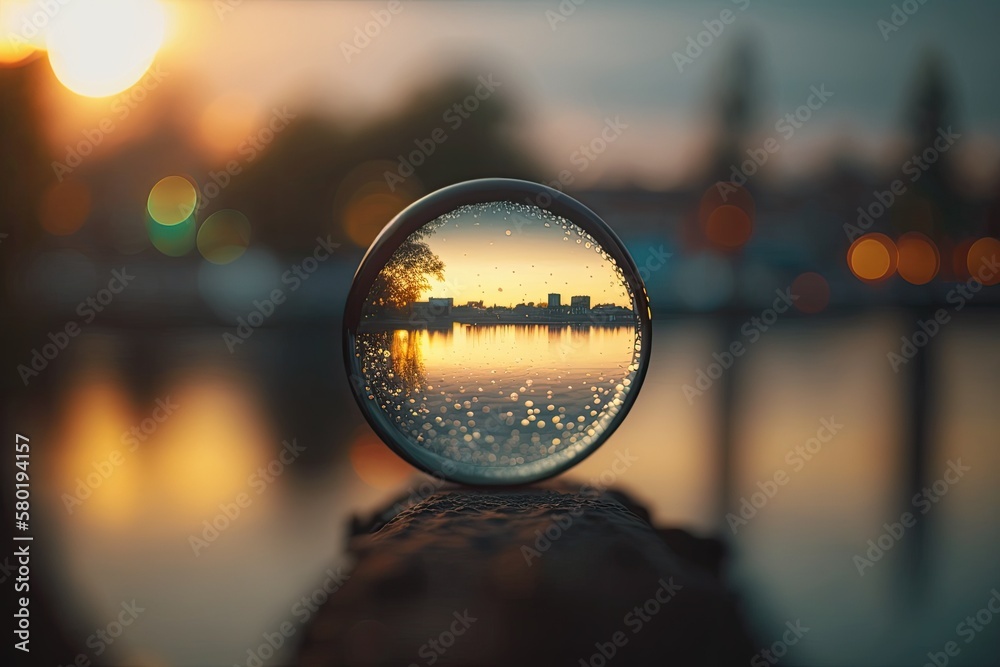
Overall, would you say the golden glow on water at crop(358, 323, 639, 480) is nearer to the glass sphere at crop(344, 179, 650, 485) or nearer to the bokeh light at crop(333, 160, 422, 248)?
the glass sphere at crop(344, 179, 650, 485)

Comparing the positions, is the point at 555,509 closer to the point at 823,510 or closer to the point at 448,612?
the point at 448,612

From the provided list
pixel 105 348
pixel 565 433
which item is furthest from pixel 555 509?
pixel 105 348

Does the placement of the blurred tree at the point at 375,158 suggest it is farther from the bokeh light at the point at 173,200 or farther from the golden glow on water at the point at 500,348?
the golden glow on water at the point at 500,348

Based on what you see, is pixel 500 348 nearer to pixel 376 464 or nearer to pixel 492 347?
pixel 492 347

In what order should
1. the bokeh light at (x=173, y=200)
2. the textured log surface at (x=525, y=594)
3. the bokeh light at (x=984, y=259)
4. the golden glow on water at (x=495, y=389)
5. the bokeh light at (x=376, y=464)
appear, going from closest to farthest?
the textured log surface at (x=525, y=594) → the golden glow on water at (x=495, y=389) → the bokeh light at (x=376, y=464) → the bokeh light at (x=173, y=200) → the bokeh light at (x=984, y=259)

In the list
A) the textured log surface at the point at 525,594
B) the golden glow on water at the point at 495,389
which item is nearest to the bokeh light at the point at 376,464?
the textured log surface at the point at 525,594
